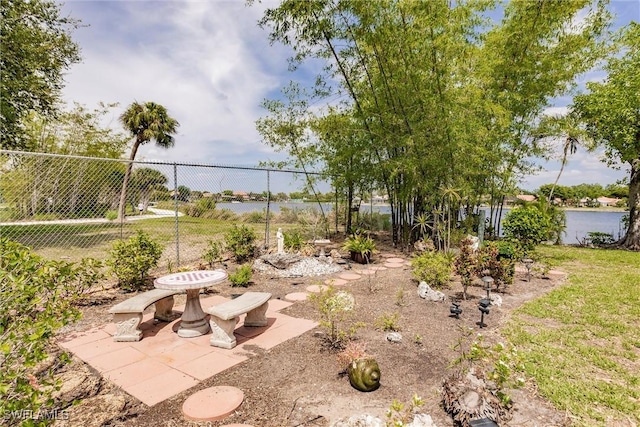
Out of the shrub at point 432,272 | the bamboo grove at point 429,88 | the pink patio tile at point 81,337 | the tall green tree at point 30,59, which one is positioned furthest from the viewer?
the tall green tree at point 30,59

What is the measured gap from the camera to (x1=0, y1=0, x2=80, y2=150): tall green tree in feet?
22.6

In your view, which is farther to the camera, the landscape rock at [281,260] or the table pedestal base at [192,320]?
the landscape rock at [281,260]

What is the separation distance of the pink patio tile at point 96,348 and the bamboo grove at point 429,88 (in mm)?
5241

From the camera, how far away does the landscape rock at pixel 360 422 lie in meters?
1.66

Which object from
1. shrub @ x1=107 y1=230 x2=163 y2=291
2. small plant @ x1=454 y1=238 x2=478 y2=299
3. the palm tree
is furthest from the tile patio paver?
the palm tree

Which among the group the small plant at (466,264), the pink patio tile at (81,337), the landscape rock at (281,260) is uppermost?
the small plant at (466,264)

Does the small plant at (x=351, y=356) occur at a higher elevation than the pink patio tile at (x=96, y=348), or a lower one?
higher

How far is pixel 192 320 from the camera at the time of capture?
120 inches

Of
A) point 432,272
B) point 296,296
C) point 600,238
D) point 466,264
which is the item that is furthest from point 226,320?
point 600,238

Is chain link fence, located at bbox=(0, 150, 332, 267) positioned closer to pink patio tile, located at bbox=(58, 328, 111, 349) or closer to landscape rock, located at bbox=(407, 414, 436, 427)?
pink patio tile, located at bbox=(58, 328, 111, 349)

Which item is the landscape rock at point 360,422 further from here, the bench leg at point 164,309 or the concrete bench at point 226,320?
the bench leg at point 164,309

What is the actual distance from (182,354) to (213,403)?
0.85 m

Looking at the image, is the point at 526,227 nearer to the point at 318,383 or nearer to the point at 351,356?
the point at 351,356

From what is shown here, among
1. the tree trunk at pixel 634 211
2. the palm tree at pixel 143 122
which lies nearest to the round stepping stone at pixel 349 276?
the tree trunk at pixel 634 211
